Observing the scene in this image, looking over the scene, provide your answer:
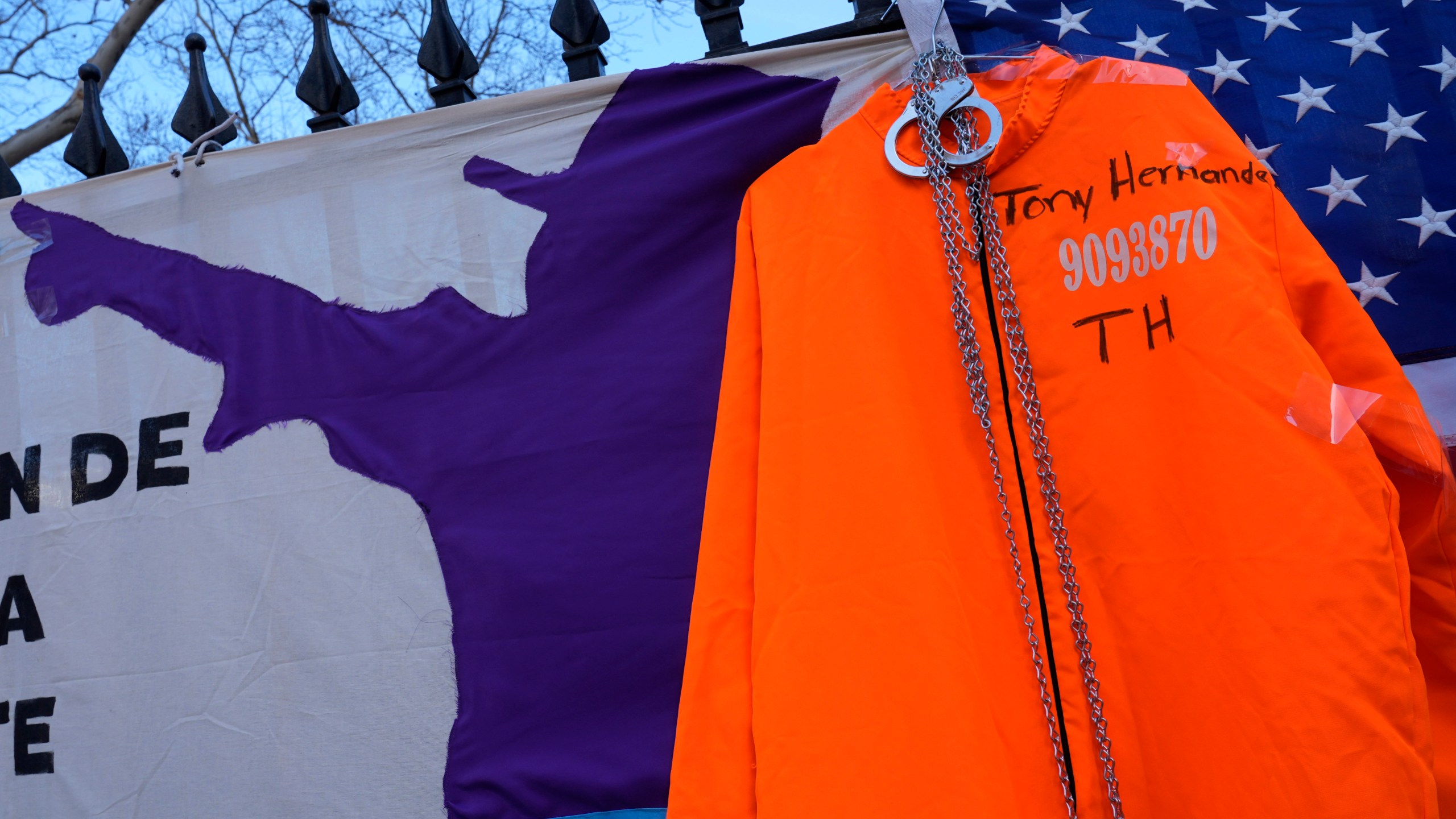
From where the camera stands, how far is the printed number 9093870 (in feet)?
2.66

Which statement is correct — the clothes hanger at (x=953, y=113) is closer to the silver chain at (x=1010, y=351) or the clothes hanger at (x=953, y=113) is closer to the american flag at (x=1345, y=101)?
the silver chain at (x=1010, y=351)

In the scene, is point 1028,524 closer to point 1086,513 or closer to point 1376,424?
point 1086,513

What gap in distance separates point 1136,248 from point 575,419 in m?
0.64

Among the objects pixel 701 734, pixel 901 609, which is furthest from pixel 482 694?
pixel 901 609

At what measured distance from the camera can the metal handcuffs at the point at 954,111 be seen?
34.4 inches

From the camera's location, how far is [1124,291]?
832 millimetres

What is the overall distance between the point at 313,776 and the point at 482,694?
0.79 feet

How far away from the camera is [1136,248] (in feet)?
2.74

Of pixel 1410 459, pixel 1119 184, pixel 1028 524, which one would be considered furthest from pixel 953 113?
pixel 1410 459

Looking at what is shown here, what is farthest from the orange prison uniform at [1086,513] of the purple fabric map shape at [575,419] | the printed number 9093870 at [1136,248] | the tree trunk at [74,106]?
the tree trunk at [74,106]

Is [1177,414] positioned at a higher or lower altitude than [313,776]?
higher

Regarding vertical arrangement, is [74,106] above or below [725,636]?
above

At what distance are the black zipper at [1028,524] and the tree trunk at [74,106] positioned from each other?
3.71 meters

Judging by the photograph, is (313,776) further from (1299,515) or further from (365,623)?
(1299,515)
